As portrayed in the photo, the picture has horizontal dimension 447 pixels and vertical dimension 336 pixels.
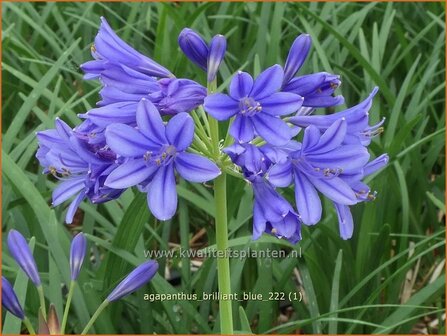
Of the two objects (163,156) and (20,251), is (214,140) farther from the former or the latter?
(20,251)

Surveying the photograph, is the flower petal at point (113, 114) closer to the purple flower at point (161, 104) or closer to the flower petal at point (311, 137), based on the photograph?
the purple flower at point (161, 104)

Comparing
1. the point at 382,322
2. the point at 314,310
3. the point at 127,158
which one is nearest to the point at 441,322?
the point at 382,322

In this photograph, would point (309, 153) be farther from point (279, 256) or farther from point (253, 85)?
point (279, 256)

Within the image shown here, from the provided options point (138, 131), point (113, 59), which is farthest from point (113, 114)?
point (113, 59)

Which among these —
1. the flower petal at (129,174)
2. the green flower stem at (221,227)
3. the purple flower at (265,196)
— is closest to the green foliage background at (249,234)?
the green flower stem at (221,227)

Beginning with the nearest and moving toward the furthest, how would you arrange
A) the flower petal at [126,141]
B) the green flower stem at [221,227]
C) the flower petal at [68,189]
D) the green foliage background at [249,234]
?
1. the flower petal at [126,141]
2. the green flower stem at [221,227]
3. the flower petal at [68,189]
4. the green foliage background at [249,234]

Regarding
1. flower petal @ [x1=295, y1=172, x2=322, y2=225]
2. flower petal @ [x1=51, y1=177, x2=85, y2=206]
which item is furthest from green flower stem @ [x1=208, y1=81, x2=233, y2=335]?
flower petal @ [x1=51, y1=177, x2=85, y2=206]
